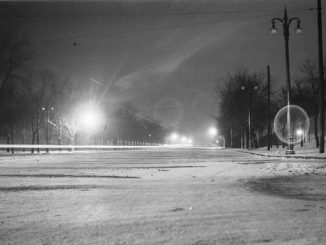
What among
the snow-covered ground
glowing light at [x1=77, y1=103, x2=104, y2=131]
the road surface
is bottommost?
the snow-covered ground

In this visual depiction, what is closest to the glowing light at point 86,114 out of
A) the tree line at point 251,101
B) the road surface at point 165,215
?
the tree line at point 251,101

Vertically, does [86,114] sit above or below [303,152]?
above

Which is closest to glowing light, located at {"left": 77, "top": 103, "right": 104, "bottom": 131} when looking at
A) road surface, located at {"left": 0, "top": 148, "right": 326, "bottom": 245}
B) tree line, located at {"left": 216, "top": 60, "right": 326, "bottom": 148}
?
tree line, located at {"left": 216, "top": 60, "right": 326, "bottom": 148}

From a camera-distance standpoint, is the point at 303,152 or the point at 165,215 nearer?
the point at 165,215

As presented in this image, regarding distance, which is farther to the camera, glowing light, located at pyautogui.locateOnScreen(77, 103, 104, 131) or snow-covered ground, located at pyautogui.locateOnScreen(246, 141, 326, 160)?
glowing light, located at pyautogui.locateOnScreen(77, 103, 104, 131)

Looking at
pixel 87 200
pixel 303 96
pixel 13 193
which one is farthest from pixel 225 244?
pixel 303 96

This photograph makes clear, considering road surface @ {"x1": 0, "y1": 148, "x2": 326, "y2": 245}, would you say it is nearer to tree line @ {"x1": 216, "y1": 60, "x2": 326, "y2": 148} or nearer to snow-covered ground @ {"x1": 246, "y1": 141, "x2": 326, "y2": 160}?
snow-covered ground @ {"x1": 246, "y1": 141, "x2": 326, "y2": 160}

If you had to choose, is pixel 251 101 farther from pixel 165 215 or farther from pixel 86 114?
pixel 165 215

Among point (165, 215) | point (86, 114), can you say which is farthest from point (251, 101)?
point (165, 215)

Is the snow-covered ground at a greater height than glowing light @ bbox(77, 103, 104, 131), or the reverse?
glowing light @ bbox(77, 103, 104, 131)

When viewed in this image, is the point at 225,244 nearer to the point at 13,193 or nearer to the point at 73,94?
the point at 13,193

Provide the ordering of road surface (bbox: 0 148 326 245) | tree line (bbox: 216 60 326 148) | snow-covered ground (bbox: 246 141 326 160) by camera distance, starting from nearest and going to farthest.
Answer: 1. road surface (bbox: 0 148 326 245)
2. snow-covered ground (bbox: 246 141 326 160)
3. tree line (bbox: 216 60 326 148)

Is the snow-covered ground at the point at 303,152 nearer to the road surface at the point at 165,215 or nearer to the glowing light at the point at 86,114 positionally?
the road surface at the point at 165,215

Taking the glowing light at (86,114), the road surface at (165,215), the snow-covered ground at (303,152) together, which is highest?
the glowing light at (86,114)
